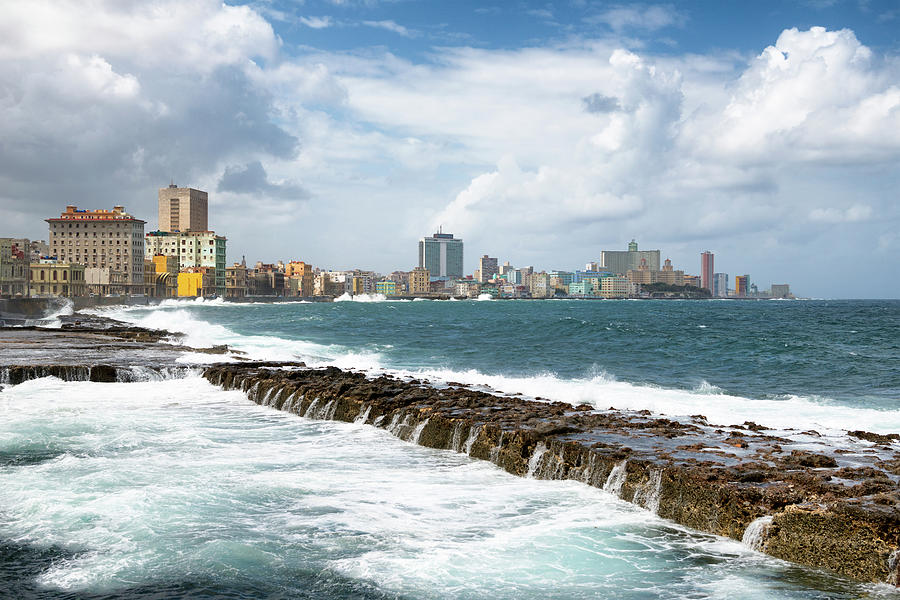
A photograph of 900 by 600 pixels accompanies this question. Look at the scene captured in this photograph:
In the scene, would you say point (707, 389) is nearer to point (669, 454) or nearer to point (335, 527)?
point (669, 454)

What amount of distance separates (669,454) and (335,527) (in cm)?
568

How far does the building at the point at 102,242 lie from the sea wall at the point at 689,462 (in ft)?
616

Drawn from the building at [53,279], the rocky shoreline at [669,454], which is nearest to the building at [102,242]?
the building at [53,279]

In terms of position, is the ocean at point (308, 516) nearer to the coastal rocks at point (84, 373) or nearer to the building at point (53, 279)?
the coastal rocks at point (84, 373)

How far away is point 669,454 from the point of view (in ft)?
39.4

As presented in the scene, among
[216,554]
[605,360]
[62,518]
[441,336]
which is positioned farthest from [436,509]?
[441,336]

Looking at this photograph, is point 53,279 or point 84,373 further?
point 53,279

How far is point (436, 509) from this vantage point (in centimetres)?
1088

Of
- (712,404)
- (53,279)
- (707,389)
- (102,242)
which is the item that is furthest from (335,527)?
(102,242)

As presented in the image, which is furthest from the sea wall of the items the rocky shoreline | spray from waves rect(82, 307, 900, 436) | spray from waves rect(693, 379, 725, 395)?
spray from waves rect(693, 379, 725, 395)

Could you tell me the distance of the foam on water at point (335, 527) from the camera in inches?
318

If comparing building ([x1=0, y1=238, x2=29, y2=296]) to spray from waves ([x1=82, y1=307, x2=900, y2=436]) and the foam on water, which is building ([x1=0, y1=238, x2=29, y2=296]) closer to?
spray from waves ([x1=82, y1=307, x2=900, y2=436])

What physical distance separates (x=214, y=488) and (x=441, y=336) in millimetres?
48699

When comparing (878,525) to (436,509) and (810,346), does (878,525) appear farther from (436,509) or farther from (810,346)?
(810,346)
